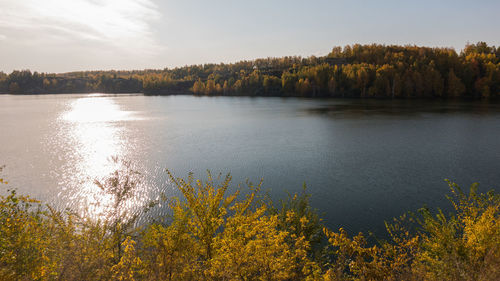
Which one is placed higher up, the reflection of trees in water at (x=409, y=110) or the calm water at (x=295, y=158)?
the reflection of trees in water at (x=409, y=110)

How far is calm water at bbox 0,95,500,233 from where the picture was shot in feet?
74.9

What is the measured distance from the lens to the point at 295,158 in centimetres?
3341

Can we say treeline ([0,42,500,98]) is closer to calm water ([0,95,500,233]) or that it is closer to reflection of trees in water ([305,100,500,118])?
reflection of trees in water ([305,100,500,118])

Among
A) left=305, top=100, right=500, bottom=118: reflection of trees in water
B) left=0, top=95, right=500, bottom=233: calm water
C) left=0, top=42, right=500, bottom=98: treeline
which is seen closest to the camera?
left=0, top=95, right=500, bottom=233: calm water

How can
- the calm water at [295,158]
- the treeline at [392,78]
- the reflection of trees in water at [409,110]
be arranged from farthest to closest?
the treeline at [392,78]
the reflection of trees in water at [409,110]
the calm water at [295,158]

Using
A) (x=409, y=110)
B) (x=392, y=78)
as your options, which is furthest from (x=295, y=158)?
(x=392, y=78)

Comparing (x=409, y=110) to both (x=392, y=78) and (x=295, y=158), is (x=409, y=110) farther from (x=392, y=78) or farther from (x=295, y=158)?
(x=295, y=158)

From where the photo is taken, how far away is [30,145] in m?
40.8

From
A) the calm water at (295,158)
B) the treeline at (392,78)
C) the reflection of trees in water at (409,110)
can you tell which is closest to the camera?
the calm water at (295,158)

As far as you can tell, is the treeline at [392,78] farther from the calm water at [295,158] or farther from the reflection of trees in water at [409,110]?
the calm water at [295,158]

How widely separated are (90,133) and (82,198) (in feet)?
108

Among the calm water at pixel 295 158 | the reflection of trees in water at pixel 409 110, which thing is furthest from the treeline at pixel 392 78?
the calm water at pixel 295 158

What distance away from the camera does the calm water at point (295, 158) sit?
22842 mm

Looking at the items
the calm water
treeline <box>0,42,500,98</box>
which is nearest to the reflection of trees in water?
the calm water
